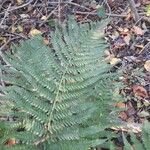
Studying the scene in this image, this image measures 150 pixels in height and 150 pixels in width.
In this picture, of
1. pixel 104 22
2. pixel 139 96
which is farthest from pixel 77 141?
pixel 139 96

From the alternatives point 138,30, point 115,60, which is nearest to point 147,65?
point 115,60

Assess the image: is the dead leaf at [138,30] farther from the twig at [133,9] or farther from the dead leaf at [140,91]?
the dead leaf at [140,91]

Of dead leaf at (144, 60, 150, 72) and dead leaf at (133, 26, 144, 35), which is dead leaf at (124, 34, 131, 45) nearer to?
dead leaf at (133, 26, 144, 35)

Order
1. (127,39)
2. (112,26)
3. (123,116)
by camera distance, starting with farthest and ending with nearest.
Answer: (112,26) < (127,39) < (123,116)

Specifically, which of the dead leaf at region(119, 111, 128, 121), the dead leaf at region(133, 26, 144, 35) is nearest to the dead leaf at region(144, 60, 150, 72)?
the dead leaf at region(133, 26, 144, 35)

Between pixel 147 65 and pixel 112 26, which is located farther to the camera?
pixel 112 26

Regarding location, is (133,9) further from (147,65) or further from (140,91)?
(140,91)
